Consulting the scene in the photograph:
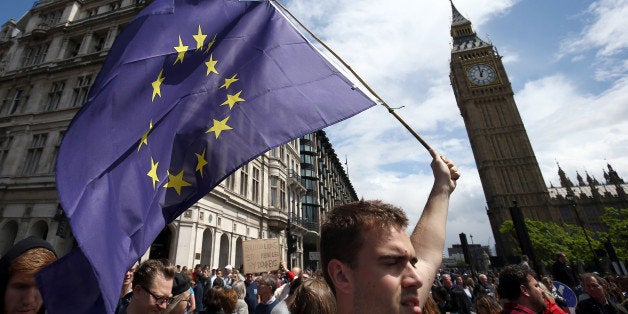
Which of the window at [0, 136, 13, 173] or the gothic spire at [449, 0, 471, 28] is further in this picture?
the gothic spire at [449, 0, 471, 28]

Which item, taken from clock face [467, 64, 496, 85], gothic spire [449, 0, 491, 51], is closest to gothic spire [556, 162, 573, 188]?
clock face [467, 64, 496, 85]

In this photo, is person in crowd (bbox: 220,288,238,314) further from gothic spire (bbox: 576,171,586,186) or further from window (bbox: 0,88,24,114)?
gothic spire (bbox: 576,171,586,186)

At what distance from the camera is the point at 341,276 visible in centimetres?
146

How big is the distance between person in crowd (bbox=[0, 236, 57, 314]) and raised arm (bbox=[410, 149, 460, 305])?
98.4 inches

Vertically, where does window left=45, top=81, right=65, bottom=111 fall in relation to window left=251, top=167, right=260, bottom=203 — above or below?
above

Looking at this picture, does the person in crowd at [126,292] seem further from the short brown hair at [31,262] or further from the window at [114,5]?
the window at [114,5]

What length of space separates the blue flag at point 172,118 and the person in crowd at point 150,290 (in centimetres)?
67

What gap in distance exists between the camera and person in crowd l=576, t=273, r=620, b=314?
4.83 meters

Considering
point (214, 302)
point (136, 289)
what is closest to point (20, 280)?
point (136, 289)

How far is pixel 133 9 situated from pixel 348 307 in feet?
91.8

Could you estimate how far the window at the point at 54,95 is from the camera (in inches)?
854

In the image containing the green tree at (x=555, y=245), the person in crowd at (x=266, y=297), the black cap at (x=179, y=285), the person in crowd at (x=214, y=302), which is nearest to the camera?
the black cap at (x=179, y=285)

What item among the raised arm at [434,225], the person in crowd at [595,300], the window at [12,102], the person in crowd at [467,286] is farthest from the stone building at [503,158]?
the window at [12,102]

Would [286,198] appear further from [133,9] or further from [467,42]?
[467,42]
